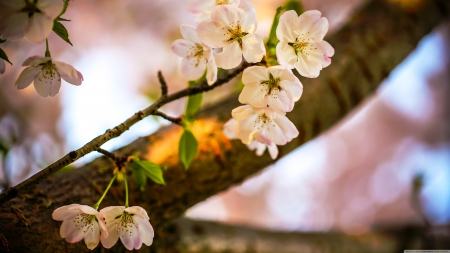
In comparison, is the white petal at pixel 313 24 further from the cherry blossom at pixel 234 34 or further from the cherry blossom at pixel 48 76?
the cherry blossom at pixel 48 76

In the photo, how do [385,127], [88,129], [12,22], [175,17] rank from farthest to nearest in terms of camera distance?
[385,127]
[175,17]
[88,129]
[12,22]

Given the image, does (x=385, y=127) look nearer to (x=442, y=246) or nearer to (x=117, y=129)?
(x=442, y=246)

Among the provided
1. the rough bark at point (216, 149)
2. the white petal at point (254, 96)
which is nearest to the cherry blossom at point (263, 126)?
the white petal at point (254, 96)

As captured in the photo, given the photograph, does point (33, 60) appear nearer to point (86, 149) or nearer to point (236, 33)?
point (86, 149)

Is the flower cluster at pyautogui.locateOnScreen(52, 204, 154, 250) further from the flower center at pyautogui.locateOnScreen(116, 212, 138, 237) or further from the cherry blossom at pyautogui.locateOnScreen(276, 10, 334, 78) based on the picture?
the cherry blossom at pyautogui.locateOnScreen(276, 10, 334, 78)

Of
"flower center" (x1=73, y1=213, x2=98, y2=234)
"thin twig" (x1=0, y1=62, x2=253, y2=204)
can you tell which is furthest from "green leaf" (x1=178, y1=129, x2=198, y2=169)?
"flower center" (x1=73, y1=213, x2=98, y2=234)

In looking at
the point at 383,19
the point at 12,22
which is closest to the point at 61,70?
the point at 12,22
